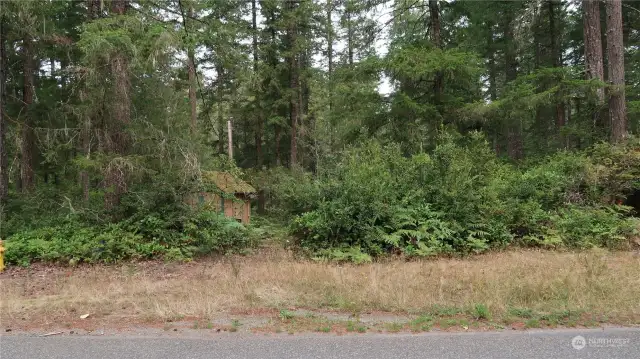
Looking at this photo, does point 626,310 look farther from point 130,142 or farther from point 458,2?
point 458,2

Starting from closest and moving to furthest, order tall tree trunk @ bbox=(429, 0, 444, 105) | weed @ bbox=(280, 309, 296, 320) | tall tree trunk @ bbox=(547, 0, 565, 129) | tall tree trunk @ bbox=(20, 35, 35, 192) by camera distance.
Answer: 1. weed @ bbox=(280, 309, 296, 320)
2. tall tree trunk @ bbox=(20, 35, 35, 192)
3. tall tree trunk @ bbox=(429, 0, 444, 105)
4. tall tree trunk @ bbox=(547, 0, 565, 129)

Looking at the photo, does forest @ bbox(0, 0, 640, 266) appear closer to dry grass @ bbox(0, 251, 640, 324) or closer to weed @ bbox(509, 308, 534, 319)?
dry grass @ bbox(0, 251, 640, 324)

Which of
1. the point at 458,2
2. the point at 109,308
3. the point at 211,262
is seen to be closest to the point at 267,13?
the point at 458,2

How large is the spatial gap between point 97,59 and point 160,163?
2873mm

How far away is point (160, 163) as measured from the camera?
→ 421 inches

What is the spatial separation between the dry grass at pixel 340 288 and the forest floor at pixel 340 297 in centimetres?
2

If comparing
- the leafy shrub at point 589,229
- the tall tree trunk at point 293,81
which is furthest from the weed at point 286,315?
the tall tree trunk at point 293,81

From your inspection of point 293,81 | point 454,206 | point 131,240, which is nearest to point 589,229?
point 454,206

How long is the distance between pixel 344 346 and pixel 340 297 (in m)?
1.67

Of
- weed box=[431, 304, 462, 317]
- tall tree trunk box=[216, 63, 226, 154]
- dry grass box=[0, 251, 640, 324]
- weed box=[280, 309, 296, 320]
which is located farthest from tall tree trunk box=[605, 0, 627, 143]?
tall tree trunk box=[216, 63, 226, 154]

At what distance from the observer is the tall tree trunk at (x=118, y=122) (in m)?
10.2

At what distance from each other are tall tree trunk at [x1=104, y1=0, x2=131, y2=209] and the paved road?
6.23m

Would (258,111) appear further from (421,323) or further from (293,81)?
(421,323)

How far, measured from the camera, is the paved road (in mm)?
4191
